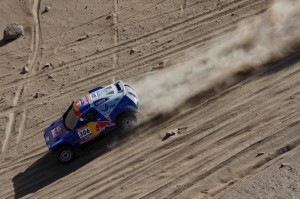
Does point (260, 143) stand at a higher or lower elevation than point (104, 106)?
lower

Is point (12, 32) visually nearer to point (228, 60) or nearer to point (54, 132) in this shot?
point (54, 132)

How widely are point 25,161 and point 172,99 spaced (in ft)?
17.4

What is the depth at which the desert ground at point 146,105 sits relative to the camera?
42.0ft

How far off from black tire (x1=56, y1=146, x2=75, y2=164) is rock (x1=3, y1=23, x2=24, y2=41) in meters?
9.23

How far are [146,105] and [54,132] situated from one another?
317cm

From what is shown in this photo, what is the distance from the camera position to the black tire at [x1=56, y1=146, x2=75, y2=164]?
49.7 ft

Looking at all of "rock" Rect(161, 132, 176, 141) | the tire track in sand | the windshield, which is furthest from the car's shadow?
the tire track in sand

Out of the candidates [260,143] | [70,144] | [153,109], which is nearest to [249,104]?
[260,143]

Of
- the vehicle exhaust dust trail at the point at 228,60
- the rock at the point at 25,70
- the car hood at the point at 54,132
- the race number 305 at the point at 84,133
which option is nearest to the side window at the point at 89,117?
the race number 305 at the point at 84,133

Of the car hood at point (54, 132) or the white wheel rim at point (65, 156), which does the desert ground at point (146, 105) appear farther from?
the car hood at point (54, 132)

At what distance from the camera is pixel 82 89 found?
18688 millimetres

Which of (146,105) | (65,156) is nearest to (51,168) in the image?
(65,156)

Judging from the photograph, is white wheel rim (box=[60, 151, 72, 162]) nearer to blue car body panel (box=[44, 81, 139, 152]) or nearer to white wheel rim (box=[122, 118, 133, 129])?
blue car body panel (box=[44, 81, 139, 152])

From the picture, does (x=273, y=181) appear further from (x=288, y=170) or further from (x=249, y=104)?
(x=249, y=104)
